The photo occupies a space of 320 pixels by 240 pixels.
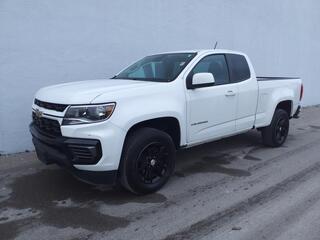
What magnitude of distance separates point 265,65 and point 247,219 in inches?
366

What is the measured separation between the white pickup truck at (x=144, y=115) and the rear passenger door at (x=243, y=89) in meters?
0.02

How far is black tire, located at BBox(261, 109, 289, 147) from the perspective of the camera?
6875 millimetres

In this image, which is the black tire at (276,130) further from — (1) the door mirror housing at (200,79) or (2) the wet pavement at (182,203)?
(1) the door mirror housing at (200,79)

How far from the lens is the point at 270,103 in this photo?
664 centimetres

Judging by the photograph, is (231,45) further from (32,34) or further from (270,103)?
(32,34)

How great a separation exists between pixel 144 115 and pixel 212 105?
1.36 m

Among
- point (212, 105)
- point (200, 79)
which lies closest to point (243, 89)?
point (212, 105)

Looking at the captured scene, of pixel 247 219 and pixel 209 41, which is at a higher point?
pixel 209 41

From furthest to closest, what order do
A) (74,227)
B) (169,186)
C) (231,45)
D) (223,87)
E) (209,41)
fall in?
(231,45) < (209,41) < (223,87) < (169,186) < (74,227)

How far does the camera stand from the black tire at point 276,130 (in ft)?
22.6

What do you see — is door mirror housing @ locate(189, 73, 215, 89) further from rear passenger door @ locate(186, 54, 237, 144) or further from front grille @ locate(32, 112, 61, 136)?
front grille @ locate(32, 112, 61, 136)

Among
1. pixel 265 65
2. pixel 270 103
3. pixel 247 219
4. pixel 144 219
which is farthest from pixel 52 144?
pixel 265 65

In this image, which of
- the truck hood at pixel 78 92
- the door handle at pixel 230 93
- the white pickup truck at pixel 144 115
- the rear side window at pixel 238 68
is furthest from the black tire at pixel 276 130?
the truck hood at pixel 78 92

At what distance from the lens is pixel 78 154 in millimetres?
4027
